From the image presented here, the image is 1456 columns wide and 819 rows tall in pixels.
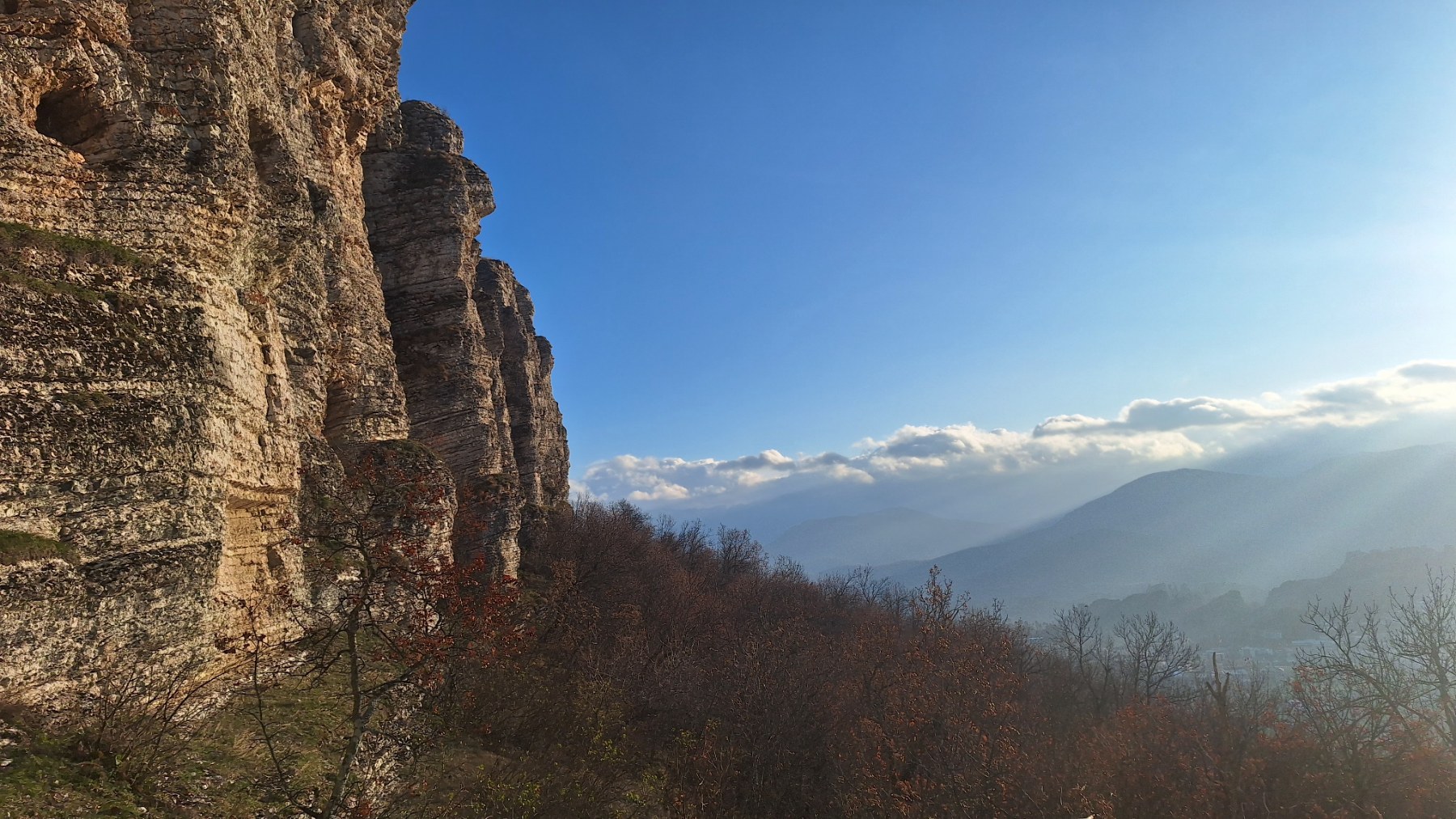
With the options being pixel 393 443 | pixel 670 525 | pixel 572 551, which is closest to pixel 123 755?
pixel 393 443

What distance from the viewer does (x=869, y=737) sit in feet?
97.1

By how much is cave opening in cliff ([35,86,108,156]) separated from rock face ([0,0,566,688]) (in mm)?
33

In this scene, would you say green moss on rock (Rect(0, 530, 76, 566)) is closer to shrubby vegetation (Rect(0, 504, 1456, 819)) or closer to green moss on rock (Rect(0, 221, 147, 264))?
shrubby vegetation (Rect(0, 504, 1456, 819))

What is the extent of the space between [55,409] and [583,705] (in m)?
15.3

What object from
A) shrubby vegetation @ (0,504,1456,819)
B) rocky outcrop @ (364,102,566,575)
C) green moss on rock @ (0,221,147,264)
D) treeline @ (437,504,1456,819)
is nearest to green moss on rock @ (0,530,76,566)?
shrubby vegetation @ (0,504,1456,819)

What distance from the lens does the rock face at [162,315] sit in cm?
1014

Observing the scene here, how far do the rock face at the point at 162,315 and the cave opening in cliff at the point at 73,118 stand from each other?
0.03 m

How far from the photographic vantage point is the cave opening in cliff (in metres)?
12.6

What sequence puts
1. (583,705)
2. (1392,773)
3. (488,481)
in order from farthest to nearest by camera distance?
(488,481) < (1392,773) < (583,705)

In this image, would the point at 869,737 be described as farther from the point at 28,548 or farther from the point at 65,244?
the point at 65,244

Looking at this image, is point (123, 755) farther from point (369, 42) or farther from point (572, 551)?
point (572, 551)

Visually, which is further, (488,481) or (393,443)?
(488,481)

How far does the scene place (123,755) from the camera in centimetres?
933

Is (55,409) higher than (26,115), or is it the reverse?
(26,115)
